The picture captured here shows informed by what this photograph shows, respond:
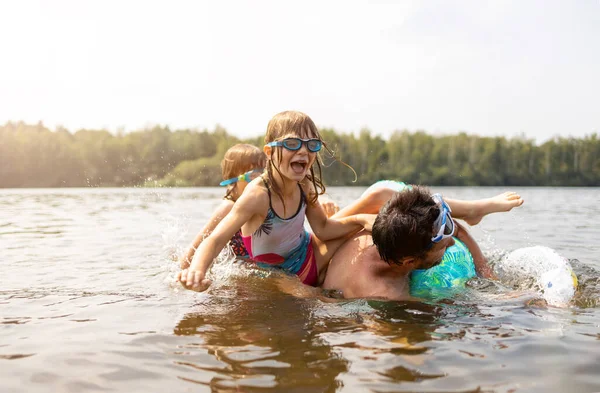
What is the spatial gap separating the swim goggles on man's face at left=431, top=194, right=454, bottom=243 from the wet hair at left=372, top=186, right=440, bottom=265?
0.12 ft

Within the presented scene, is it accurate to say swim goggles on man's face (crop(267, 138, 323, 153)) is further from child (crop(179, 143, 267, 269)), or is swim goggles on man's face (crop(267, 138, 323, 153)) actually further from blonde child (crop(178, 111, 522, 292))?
child (crop(179, 143, 267, 269))

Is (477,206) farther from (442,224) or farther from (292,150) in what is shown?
(292,150)

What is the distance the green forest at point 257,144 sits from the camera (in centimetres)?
6588

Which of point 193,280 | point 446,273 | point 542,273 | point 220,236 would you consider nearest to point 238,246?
point 220,236

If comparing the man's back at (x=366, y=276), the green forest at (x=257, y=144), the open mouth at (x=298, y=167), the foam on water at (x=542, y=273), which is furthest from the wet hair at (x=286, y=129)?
the green forest at (x=257, y=144)

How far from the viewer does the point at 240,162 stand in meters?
6.64

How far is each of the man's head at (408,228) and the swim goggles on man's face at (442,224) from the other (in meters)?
0.02

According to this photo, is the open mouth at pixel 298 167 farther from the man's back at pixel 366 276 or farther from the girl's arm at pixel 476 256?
the girl's arm at pixel 476 256

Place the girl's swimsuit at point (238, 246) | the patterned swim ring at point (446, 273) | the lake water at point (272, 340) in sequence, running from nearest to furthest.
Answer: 1. the lake water at point (272, 340)
2. the patterned swim ring at point (446, 273)
3. the girl's swimsuit at point (238, 246)

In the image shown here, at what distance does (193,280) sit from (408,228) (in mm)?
1568

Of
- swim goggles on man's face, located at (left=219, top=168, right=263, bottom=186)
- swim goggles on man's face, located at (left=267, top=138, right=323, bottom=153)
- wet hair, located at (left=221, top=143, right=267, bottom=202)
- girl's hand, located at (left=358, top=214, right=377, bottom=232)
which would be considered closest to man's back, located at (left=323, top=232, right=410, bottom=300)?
girl's hand, located at (left=358, top=214, right=377, bottom=232)

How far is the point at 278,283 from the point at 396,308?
4.14ft

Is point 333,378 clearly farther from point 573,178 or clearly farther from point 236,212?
point 573,178

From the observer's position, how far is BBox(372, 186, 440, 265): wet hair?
13.6 ft
